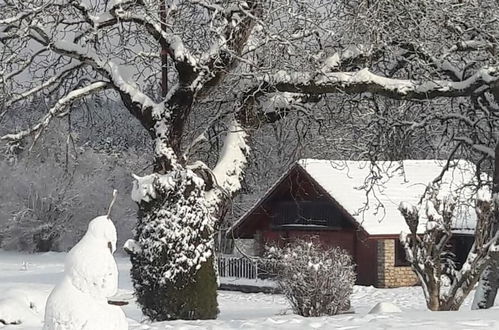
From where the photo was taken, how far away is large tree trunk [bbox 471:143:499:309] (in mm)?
13617

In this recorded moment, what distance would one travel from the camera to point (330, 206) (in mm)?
30562

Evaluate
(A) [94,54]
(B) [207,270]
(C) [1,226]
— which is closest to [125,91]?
(A) [94,54]

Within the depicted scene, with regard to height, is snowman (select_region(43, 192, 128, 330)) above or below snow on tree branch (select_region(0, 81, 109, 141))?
below

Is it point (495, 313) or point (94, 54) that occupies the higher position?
point (94, 54)

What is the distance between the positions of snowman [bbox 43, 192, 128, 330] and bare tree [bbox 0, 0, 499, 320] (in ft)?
14.2

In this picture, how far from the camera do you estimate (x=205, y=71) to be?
1069cm

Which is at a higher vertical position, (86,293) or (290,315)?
(86,293)

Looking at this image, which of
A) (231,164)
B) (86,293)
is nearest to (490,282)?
(231,164)

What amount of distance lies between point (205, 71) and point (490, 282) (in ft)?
21.8

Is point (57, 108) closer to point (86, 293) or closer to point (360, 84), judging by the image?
point (360, 84)

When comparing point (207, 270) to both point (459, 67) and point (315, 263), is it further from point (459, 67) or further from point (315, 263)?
point (315, 263)

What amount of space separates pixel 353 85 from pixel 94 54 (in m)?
3.63

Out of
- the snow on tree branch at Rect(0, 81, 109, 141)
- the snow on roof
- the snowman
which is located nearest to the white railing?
the snow on roof

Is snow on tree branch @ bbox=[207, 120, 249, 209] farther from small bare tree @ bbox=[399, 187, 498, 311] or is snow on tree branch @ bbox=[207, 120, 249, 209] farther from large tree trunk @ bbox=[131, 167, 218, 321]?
small bare tree @ bbox=[399, 187, 498, 311]
